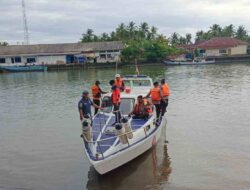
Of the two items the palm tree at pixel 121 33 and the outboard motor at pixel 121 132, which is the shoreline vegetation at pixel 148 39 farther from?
the outboard motor at pixel 121 132

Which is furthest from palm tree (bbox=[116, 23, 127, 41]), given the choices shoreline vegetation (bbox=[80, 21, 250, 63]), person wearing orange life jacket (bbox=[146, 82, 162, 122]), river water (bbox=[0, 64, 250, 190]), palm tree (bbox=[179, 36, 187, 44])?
person wearing orange life jacket (bbox=[146, 82, 162, 122])

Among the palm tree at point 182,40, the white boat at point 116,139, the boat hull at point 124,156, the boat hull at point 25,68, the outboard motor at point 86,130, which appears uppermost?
the palm tree at point 182,40

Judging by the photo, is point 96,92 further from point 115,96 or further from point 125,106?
point 115,96

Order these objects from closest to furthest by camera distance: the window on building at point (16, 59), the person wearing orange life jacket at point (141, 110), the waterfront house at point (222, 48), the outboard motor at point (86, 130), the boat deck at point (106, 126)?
the outboard motor at point (86, 130), the boat deck at point (106, 126), the person wearing orange life jacket at point (141, 110), the window on building at point (16, 59), the waterfront house at point (222, 48)

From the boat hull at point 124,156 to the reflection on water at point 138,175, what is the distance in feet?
1.37

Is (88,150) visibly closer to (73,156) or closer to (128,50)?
(73,156)

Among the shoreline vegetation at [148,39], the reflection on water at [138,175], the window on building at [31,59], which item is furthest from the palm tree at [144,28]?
the reflection on water at [138,175]

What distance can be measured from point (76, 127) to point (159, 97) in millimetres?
5039

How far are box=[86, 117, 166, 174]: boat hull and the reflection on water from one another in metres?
0.42

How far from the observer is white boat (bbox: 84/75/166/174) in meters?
9.12

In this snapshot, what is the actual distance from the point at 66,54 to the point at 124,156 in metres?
56.6

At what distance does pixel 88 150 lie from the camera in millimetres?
9453

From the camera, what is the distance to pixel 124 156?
964 cm

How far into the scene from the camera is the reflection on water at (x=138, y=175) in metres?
9.37
